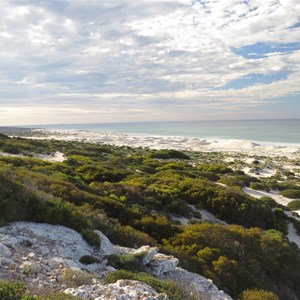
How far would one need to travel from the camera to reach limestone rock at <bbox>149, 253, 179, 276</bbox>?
755cm

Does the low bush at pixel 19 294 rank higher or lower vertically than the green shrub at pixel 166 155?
higher

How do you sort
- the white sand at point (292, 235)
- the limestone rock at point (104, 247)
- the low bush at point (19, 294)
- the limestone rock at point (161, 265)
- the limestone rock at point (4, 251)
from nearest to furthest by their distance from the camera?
the low bush at point (19, 294) < the limestone rock at point (4, 251) < the limestone rock at point (161, 265) < the limestone rock at point (104, 247) < the white sand at point (292, 235)

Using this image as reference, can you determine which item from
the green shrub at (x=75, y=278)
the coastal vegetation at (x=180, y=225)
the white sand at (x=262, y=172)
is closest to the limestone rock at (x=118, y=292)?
the green shrub at (x=75, y=278)

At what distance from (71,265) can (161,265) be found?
2.27 meters

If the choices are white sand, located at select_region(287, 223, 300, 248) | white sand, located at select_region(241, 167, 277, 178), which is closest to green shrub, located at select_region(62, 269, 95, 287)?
white sand, located at select_region(287, 223, 300, 248)

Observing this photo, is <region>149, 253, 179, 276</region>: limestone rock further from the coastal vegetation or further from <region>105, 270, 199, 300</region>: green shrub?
<region>105, 270, 199, 300</region>: green shrub

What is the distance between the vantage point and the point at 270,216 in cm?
1745

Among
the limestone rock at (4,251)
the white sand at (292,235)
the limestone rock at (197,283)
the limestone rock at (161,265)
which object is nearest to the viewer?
the limestone rock at (4,251)

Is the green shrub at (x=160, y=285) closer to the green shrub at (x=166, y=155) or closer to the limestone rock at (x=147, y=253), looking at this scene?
the limestone rock at (x=147, y=253)

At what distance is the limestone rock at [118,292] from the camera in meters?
5.24

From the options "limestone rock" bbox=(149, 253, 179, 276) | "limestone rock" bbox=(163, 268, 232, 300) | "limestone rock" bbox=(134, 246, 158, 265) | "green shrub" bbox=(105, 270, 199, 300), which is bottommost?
"limestone rock" bbox=(163, 268, 232, 300)

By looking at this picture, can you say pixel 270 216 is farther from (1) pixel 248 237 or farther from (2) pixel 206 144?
(2) pixel 206 144

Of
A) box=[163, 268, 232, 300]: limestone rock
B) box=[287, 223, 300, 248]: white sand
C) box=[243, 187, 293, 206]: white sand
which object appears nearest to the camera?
box=[163, 268, 232, 300]: limestone rock

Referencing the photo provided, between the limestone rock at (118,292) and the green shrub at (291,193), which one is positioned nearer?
the limestone rock at (118,292)
